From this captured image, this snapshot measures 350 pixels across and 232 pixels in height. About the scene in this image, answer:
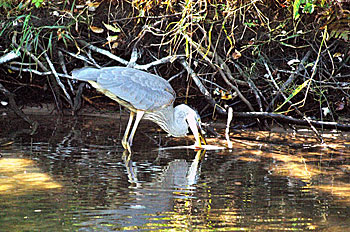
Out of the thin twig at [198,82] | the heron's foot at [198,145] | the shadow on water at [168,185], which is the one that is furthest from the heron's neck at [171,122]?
the thin twig at [198,82]

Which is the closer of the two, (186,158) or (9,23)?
(186,158)

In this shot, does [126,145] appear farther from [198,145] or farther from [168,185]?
[168,185]

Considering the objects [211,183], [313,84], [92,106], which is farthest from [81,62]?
[211,183]

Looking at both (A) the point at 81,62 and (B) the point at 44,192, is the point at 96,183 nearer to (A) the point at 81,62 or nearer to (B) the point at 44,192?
(B) the point at 44,192

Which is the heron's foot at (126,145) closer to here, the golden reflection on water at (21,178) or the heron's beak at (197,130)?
the heron's beak at (197,130)

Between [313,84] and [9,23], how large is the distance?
3799 millimetres

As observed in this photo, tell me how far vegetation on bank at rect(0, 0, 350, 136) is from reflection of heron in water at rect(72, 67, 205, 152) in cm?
63

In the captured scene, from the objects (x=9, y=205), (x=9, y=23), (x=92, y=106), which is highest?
(x=9, y=23)

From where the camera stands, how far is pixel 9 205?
2.99 m

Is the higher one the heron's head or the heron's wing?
the heron's wing

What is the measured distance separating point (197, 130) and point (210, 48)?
1.41 m

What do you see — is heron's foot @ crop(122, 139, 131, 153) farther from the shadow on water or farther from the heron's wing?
the heron's wing

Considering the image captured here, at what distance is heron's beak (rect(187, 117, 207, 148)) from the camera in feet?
17.8

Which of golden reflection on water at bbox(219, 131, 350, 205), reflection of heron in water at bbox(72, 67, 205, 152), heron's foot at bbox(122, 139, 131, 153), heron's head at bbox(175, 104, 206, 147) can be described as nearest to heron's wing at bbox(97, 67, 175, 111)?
reflection of heron in water at bbox(72, 67, 205, 152)
